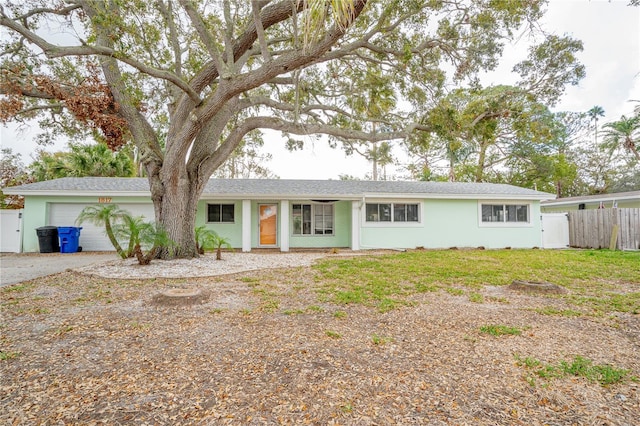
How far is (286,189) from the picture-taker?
1332 centimetres

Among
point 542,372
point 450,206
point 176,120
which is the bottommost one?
point 542,372

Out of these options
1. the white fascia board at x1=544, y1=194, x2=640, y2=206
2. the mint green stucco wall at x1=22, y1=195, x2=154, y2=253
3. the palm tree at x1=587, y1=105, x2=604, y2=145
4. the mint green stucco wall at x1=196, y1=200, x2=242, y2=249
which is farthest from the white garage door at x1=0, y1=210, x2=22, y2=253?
the palm tree at x1=587, y1=105, x2=604, y2=145

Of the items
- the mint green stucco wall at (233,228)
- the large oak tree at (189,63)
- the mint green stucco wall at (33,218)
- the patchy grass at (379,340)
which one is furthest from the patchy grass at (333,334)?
the mint green stucco wall at (33,218)

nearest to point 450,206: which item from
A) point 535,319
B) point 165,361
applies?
point 535,319

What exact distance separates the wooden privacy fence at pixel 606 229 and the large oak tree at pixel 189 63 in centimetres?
925

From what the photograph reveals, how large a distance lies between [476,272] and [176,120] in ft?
29.8

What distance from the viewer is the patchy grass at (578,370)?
101 inches

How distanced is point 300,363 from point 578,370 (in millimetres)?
2444

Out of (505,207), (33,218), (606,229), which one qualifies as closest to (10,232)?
(33,218)

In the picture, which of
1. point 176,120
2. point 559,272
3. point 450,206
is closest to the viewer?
point 559,272

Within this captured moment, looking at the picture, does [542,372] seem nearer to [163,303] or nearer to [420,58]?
[163,303]

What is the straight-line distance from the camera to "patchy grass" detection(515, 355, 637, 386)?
2.56 m

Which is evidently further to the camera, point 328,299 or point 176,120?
point 176,120

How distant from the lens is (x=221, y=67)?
689cm
